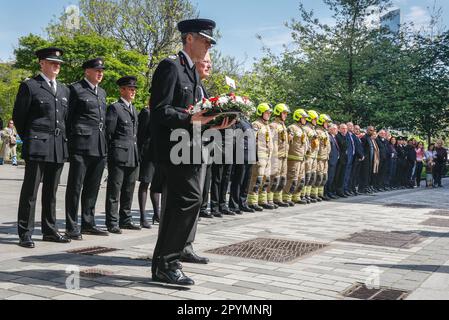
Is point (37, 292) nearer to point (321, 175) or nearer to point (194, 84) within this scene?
point (194, 84)

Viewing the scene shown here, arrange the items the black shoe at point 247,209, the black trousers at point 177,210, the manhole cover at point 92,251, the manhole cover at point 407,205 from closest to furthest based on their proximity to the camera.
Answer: the black trousers at point 177,210, the manhole cover at point 92,251, the black shoe at point 247,209, the manhole cover at point 407,205

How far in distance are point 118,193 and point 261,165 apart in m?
4.29

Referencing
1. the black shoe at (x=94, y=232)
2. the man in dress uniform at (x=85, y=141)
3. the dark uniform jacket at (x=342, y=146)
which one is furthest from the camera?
the dark uniform jacket at (x=342, y=146)

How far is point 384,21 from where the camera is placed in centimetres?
2991

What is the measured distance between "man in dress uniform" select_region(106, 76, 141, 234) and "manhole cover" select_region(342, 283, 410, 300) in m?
3.99

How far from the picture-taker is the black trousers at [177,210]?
4.84 m

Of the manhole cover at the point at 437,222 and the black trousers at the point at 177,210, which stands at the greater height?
the black trousers at the point at 177,210

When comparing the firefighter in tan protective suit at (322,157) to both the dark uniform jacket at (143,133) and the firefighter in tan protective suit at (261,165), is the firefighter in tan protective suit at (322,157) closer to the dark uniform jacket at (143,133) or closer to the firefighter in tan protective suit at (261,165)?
the firefighter in tan protective suit at (261,165)

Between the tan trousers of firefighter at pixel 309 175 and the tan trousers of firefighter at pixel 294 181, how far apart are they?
41cm

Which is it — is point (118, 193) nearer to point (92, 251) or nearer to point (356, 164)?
point (92, 251)

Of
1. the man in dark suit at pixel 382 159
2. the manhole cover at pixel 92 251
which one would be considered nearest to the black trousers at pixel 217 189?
the manhole cover at pixel 92 251

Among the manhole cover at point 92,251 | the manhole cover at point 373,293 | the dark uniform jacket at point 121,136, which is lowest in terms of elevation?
the manhole cover at point 373,293

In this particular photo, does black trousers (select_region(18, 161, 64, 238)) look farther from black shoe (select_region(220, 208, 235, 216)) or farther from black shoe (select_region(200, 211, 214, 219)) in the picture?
black shoe (select_region(220, 208, 235, 216))
